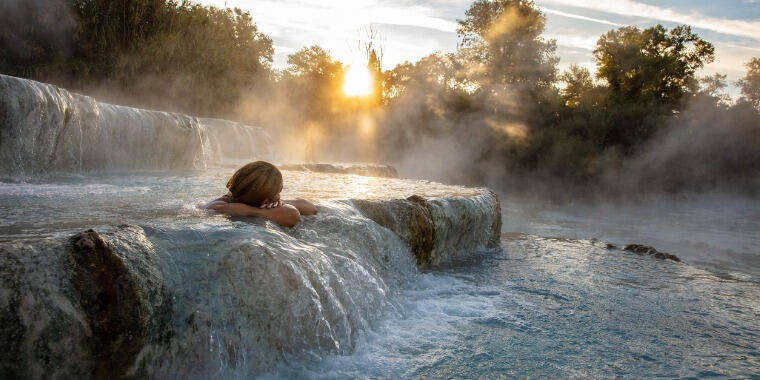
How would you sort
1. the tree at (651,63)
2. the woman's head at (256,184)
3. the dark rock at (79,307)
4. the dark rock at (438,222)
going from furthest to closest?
the tree at (651,63), the dark rock at (438,222), the woman's head at (256,184), the dark rock at (79,307)

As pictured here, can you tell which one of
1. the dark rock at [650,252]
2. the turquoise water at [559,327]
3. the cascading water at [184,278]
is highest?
the cascading water at [184,278]

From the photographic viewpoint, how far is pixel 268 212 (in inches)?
116

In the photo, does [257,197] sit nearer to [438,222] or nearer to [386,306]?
[386,306]

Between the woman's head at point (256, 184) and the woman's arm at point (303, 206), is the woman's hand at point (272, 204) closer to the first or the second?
the woman's head at point (256, 184)

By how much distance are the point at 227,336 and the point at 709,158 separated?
2175 centimetres

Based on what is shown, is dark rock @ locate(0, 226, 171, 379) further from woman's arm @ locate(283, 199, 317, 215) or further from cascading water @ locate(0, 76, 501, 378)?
woman's arm @ locate(283, 199, 317, 215)

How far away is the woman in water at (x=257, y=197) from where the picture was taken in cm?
290

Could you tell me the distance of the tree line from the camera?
14.4 m

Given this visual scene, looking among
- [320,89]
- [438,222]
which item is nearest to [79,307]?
[438,222]

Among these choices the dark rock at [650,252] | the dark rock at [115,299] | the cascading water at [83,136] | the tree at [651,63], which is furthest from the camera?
the tree at [651,63]

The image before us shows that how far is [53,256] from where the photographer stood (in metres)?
1.73

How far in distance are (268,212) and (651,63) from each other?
24.0 meters

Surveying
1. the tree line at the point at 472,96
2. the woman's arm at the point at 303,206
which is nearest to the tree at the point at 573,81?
the tree line at the point at 472,96

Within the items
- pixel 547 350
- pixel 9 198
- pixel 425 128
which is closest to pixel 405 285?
pixel 547 350
